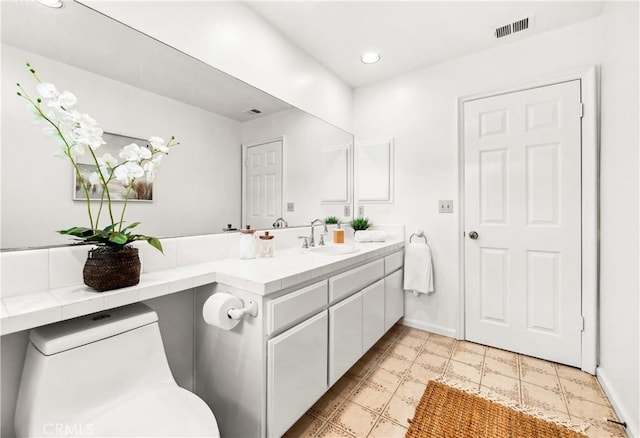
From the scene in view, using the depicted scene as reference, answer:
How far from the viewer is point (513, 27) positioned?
1974 mm

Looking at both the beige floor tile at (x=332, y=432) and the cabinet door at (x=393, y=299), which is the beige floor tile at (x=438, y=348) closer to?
the cabinet door at (x=393, y=299)

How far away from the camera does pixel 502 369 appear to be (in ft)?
6.42

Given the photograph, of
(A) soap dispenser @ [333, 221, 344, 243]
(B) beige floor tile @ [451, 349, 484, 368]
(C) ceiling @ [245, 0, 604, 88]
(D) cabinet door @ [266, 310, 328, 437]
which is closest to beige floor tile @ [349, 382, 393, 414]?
(D) cabinet door @ [266, 310, 328, 437]

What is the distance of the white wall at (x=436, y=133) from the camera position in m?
2.16

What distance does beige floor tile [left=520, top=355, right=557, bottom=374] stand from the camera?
1948 millimetres

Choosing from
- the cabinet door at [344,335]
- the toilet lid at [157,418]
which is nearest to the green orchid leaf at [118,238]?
the toilet lid at [157,418]

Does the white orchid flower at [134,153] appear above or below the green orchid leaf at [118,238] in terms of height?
above

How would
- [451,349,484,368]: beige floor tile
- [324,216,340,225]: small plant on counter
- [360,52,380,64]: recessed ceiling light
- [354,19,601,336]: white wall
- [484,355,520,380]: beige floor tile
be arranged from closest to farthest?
[484,355,520,380]: beige floor tile → [451,349,484,368]: beige floor tile → [354,19,601,336]: white wall → [360,52,380,64]: recessed ceiling light → [324,216,340,225]: small plant on counter

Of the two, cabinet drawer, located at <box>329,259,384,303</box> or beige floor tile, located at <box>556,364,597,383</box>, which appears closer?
cabinet drawer, located at <box>329,259,384,303</box>

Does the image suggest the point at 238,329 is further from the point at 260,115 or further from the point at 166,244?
the point at 260,115

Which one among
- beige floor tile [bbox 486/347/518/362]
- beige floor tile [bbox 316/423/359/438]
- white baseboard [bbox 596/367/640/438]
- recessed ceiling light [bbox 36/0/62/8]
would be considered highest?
recessed ceiling light [bbox 36/0/62/8]

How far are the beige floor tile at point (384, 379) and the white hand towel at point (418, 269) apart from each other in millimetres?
782

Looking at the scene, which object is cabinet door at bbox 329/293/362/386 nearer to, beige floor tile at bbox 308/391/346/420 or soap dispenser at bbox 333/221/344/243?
beige floor tile at bbox 308/391/346/420

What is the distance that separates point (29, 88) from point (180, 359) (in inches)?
50.5
